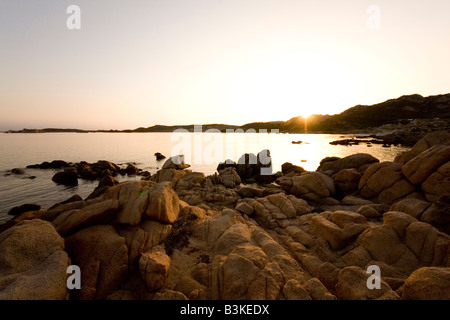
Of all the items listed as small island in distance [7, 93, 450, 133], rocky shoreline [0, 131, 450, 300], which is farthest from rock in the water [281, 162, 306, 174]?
small island in distance [7, 93, 450, 133]

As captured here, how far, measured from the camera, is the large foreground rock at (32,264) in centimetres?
632

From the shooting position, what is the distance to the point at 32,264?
7.41 metres

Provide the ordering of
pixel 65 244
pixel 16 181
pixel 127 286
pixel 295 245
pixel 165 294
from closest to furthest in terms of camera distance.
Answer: pixel 165 294
pixel 127 286
pixel 65 244
pixel 295 245
pixel 16 181

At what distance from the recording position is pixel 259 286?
776 cm

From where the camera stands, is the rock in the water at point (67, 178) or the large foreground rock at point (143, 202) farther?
the rock in the water at point (67, 178)

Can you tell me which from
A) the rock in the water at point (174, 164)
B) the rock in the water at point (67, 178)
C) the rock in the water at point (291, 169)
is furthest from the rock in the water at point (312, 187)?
the rock in the water at point (67, 178)

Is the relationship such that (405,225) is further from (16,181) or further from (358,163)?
(16,181)

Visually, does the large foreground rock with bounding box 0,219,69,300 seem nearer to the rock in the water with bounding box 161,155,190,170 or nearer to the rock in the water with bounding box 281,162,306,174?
the rock in the water with bounding box 161,155,190,170

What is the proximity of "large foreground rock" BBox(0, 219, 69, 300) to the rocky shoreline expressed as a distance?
0.03m

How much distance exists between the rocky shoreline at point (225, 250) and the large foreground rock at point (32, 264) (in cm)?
3

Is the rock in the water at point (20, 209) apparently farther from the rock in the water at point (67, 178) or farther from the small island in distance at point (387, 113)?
the small island in distance at point (387, 113)

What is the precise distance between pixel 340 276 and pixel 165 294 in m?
7.34

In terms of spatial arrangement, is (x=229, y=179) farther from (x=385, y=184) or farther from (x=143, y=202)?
(x=143, y=202)
